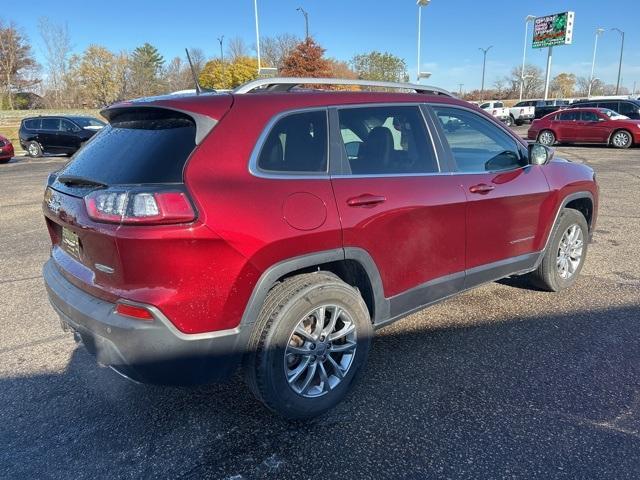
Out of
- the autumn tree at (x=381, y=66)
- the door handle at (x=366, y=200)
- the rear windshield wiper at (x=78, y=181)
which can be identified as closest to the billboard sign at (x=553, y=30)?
the autumn tree at (x=381, y=66)

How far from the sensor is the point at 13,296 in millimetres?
4660

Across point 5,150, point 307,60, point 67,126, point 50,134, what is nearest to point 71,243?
point 5,150

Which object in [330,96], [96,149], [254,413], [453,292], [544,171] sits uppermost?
[330,96]

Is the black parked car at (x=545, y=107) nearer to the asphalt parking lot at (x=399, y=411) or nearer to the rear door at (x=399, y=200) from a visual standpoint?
the asphalt parking lot at (x=399, y=411)

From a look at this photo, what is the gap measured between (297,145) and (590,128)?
67.5 feet

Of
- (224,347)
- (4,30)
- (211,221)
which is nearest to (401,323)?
(224,347)

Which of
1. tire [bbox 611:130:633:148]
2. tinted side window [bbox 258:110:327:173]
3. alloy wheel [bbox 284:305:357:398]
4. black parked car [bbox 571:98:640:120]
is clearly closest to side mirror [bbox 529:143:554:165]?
tinted side window [bbox 258:110:327:173]

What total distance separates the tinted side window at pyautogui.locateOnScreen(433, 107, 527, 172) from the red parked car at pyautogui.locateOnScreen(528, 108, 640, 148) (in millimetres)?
17258

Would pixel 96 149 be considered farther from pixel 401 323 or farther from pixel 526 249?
pixel 526 249

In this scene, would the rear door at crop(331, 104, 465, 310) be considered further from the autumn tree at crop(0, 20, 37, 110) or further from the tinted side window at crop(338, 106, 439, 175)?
the autumn tree at crop(0, 20, 37, 110)

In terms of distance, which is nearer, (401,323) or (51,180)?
(51,180)

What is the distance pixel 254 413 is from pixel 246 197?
130cm

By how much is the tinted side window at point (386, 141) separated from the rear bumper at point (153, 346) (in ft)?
4.09

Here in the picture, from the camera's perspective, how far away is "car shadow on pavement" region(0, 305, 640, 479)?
2.40 meters
